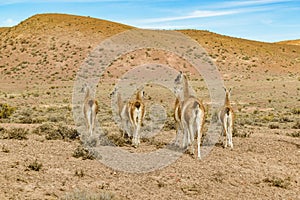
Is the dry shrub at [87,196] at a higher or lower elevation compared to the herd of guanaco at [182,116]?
lower

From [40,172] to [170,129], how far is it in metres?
8.37

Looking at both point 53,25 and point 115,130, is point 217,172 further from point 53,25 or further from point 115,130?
point 53,25

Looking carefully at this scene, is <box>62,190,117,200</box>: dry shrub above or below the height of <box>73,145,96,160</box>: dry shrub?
below

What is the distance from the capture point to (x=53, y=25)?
276ft

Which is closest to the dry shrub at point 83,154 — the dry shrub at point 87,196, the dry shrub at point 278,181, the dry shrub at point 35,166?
the dry shrub at point 35,166

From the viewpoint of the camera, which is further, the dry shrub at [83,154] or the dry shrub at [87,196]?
the dry shrub at [83,154]

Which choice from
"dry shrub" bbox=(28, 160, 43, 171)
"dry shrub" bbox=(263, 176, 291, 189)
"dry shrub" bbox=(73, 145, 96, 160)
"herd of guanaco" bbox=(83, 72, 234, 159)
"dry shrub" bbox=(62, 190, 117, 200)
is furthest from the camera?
"herd of guanaco" bbox=(83, 72, 234, 159)

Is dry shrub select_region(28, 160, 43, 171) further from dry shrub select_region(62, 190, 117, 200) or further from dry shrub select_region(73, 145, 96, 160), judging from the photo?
dry shrub select_region(62, 190, 117, 200)

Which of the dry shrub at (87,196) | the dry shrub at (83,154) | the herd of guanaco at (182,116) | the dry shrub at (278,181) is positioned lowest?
the dry shrub at (278,181)

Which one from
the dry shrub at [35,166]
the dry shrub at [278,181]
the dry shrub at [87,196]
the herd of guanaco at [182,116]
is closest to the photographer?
the dry shrub at [87,196]

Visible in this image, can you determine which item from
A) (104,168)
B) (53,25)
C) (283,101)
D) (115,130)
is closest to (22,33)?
(53,25)

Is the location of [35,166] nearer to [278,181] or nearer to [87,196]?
[87,196]

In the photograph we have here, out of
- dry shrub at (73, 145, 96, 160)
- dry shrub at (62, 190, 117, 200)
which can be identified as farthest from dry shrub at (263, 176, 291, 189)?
dry shrub at (73, 145, 96, 160)

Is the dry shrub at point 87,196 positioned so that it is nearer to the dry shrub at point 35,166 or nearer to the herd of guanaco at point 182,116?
the dry shrub at point 35,166
